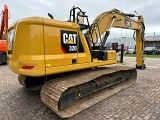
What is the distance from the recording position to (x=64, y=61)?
4652 mm

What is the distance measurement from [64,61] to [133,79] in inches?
146

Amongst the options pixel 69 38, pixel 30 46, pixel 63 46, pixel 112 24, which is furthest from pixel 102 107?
pixel 112 24

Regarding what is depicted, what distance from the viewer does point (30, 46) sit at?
4188 mm

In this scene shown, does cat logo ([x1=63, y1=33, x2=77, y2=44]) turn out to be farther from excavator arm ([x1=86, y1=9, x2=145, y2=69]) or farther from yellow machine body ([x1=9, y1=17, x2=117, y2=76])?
excavator arm ([x1=86, y1=9, x2=145, y2=69])

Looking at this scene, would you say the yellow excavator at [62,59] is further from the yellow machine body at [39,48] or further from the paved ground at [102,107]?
the paved ground at [102,107]

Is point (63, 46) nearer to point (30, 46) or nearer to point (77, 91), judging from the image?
point (30, 46)

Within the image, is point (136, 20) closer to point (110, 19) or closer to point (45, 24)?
point (110, 19)

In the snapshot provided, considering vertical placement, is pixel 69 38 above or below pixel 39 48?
above

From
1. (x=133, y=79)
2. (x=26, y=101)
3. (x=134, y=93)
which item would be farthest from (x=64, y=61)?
(x=133, y=79)

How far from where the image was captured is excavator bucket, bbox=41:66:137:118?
4301mm

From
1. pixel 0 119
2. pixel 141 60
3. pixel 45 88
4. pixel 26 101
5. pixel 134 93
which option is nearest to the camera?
pixel 0 119

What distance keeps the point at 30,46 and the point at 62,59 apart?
0.81 metres

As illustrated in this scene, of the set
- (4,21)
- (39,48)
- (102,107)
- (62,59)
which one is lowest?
(102,107)

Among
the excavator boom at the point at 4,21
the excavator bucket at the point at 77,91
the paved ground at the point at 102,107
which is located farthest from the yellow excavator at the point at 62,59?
the excavator boom at the point at 4,21
